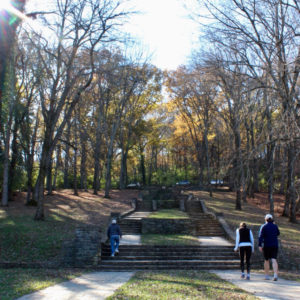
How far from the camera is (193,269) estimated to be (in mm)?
11734

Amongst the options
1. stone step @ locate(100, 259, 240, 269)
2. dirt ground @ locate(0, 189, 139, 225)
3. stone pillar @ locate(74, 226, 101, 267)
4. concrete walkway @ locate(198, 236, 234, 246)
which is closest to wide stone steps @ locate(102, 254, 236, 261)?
stone step @ locate(100, 259, 240, 269)

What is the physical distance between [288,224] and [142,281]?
16.5 meters

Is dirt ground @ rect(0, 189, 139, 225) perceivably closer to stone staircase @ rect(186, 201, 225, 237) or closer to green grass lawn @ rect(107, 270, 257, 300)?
stone staircase @ rect(186, 201, 225, 237)

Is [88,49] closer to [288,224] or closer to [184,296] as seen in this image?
[184,296]

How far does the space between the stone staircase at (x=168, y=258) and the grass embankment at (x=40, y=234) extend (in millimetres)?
1905

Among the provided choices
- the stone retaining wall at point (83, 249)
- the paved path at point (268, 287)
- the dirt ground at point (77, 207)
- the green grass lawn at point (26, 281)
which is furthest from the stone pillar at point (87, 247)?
the dirt ground at point (77, 207)

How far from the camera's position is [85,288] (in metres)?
7.76

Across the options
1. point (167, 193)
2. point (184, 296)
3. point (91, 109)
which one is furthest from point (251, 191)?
point (184, 296)

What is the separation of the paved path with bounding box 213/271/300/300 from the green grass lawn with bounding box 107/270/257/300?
34 centimetres

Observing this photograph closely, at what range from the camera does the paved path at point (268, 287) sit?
22.7ft

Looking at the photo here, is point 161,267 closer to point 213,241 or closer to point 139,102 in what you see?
point 213,241

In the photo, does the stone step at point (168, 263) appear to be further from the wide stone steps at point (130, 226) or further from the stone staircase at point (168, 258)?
the wide stone steps at point (130, 226)

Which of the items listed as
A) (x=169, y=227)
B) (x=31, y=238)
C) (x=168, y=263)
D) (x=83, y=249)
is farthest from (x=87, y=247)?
(x=169, y=227)

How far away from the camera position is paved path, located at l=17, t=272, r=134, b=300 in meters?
6.74
